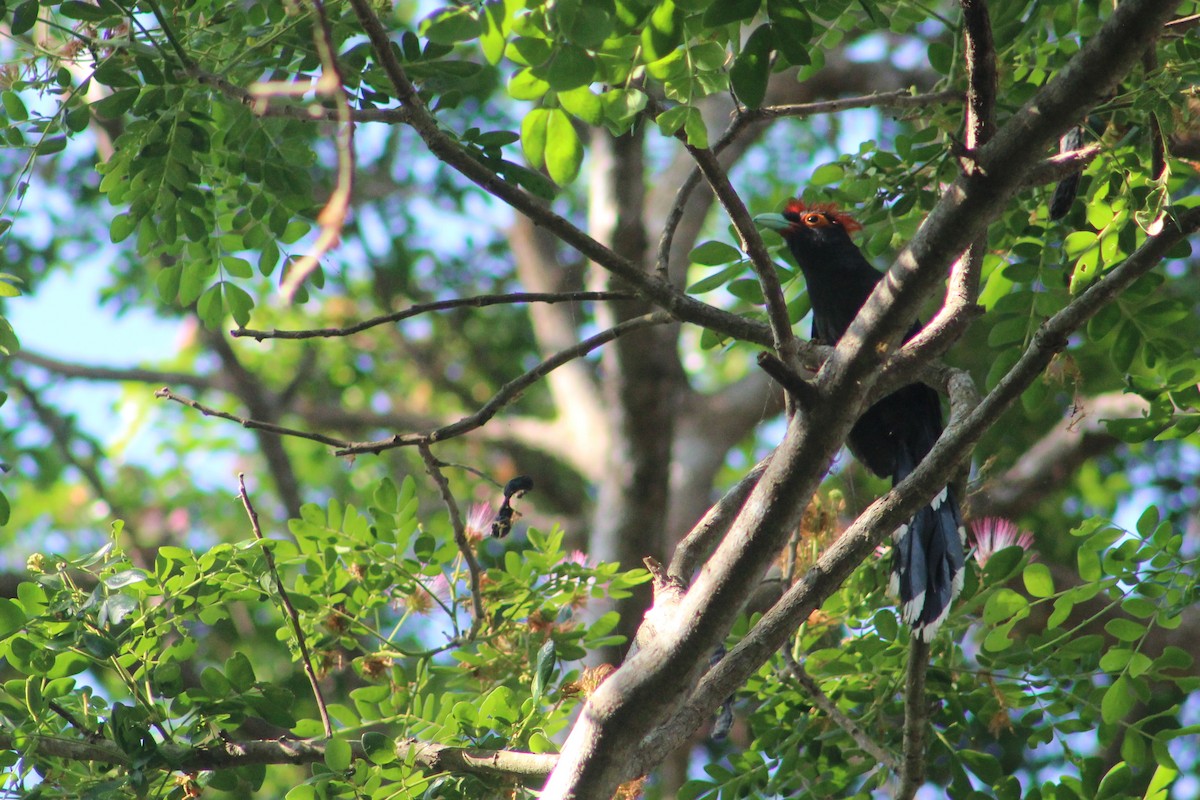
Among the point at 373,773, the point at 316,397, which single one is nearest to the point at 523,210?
the point at 373,773

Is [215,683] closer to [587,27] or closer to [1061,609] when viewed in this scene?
[587,27]

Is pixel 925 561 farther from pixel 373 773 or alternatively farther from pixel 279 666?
pixel 279 666

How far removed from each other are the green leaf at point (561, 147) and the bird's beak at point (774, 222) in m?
1.83

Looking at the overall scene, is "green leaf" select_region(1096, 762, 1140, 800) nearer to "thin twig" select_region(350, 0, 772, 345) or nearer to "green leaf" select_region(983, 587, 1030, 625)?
"green leaf" select_region(983, 587, 1030, 625)

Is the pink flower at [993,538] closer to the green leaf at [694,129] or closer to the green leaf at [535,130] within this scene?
the green leaf at [694,129]

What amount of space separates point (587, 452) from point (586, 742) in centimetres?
521

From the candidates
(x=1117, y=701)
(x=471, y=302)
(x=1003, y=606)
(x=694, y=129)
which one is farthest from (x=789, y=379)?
(x=1117, y=701)

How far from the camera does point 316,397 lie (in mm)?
8695

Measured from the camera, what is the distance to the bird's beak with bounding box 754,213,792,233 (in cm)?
378

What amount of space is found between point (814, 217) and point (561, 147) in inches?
87.0

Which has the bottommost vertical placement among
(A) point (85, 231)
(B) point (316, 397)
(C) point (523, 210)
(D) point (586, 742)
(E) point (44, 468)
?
(D) point (586, 742)

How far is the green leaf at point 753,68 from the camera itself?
6.42 feet

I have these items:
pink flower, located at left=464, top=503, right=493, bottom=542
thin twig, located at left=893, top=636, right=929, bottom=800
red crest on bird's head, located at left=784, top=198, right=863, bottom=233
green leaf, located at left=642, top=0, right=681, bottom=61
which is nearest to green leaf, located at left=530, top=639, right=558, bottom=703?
pink flower, located at left=464, top=503, right=493, bottom=542

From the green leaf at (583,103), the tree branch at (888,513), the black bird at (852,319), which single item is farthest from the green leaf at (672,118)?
the black bird at (852,319)
